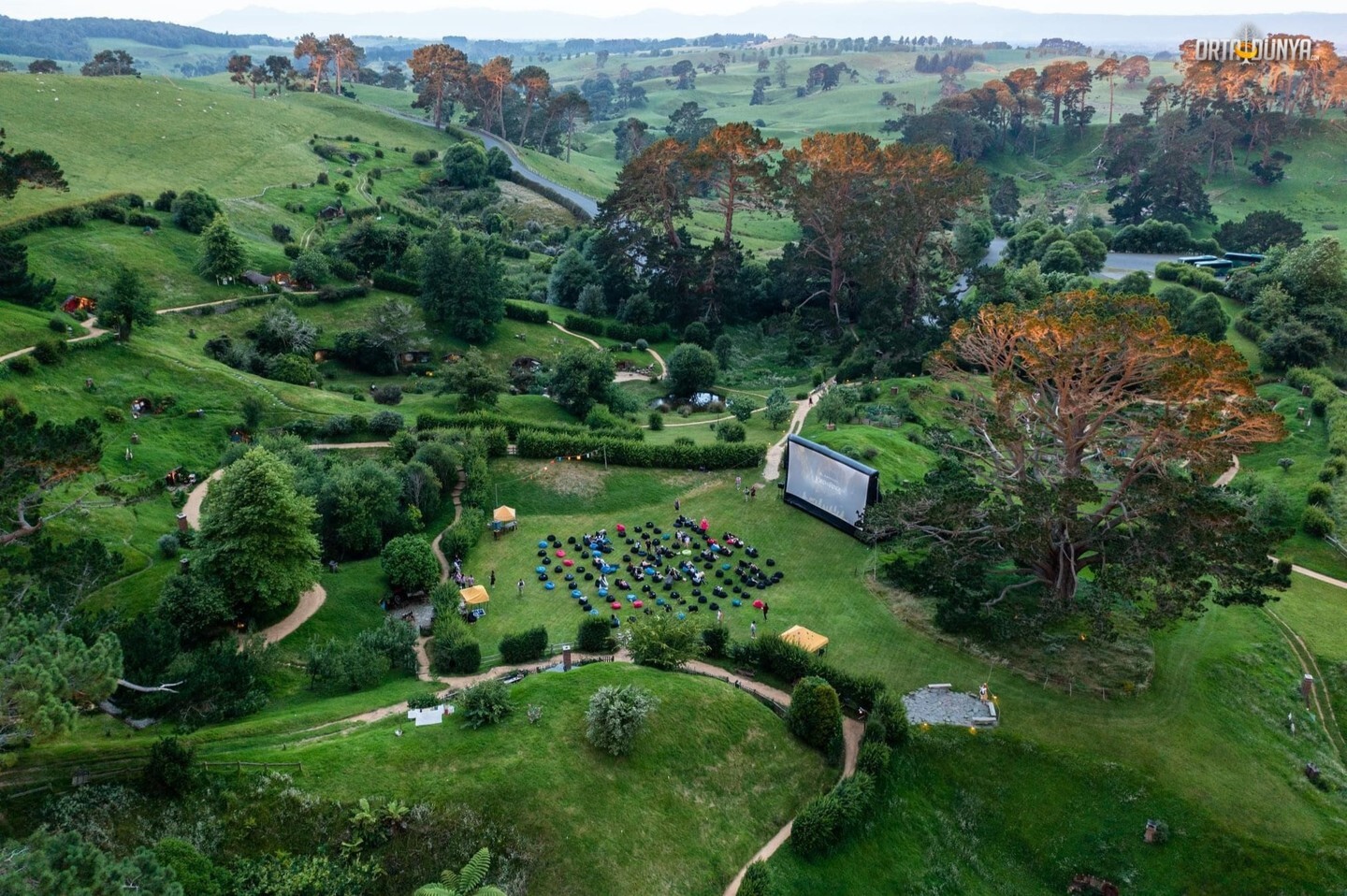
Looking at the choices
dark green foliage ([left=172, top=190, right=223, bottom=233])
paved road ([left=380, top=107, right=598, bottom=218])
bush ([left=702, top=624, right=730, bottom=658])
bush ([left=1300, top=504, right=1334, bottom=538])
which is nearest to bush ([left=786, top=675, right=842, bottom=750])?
bush ([left=702, top=624, right=730, bottom=658])

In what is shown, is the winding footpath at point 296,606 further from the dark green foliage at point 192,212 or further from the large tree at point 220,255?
the dark green foliage at point 192,212

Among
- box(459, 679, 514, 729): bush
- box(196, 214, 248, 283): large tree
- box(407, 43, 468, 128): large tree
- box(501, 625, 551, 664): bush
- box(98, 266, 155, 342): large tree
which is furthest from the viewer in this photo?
box(407, 43, 468, 128): large tree

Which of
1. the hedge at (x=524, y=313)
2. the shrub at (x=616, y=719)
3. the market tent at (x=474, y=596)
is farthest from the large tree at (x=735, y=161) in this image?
the shrub at (x=616, y=719)

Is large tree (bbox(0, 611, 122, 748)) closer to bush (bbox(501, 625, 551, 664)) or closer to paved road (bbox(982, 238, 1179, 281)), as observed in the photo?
bush (bbox(501, 625, 551, 664))

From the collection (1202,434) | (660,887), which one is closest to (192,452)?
(660,887)

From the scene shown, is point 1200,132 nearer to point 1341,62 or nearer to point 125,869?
point 1341,62

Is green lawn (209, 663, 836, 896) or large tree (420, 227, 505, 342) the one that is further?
large tree (420, 227, 505, 342)
